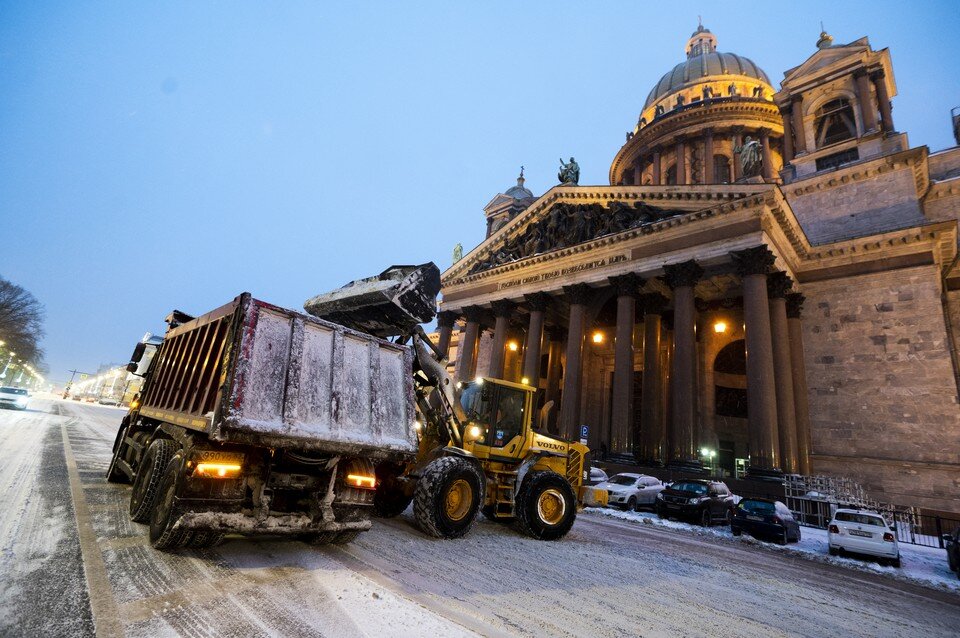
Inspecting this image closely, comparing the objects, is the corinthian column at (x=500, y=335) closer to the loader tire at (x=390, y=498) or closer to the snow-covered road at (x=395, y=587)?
the loader tire at (x=390, y=498)

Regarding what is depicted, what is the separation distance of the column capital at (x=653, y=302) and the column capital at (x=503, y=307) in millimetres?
7937

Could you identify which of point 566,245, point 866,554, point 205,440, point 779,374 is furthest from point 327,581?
point 566,245

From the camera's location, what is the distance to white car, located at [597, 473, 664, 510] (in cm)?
1507

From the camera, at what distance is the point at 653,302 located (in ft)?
78.6

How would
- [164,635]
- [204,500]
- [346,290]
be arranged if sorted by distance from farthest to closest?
[346,290] < [204,500] < [164,635]

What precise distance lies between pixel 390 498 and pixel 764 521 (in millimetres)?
9465

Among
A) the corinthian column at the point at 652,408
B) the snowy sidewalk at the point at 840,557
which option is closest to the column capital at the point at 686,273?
the corinthian column at the point at 652,408

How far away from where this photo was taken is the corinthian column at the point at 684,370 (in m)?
17.5

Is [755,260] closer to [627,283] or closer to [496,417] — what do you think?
[627,283]

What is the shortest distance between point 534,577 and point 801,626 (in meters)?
2.91

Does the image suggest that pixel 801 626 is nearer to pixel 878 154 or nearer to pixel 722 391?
pixel 722 391

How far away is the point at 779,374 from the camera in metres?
18.0

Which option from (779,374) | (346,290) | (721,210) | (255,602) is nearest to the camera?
(255,602)

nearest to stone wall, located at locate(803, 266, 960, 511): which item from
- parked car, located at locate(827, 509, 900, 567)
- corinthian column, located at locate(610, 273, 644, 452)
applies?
corinthian column, located at locate(610, 273, 644, 452)
